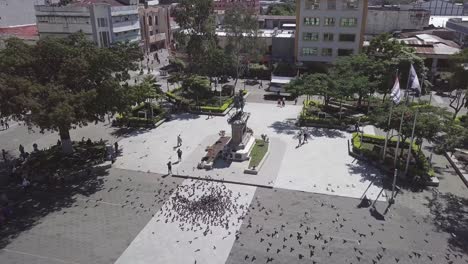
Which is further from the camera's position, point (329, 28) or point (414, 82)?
point (329, 28)

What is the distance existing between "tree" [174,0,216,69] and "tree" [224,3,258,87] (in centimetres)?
305

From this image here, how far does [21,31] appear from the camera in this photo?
6938cm

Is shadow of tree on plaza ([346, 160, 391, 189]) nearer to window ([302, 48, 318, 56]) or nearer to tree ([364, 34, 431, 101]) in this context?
tree ([364, 34, 431, 101])

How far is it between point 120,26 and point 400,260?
6279 centimetres

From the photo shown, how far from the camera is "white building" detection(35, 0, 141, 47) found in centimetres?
6469

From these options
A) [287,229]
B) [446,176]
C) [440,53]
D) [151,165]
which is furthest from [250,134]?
[440,53]

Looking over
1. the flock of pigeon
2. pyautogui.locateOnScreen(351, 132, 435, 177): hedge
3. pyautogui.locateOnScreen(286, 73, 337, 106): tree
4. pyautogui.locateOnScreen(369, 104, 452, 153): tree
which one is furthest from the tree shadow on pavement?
pyautogui.locateOnScreen(369, 104, 452, 153): tree

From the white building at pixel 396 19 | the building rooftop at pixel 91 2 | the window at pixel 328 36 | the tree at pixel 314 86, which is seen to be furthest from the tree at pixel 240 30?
the white building at pixel 396 19

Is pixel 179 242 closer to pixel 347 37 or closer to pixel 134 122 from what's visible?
pixel 134 122

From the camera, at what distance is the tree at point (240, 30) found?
166 feet

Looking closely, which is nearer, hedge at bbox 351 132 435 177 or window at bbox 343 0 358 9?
hedge at bbox 351 132 435 177

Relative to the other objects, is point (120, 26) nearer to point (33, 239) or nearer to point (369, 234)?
point (33, 239)

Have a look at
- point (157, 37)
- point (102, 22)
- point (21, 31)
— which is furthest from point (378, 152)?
point (21, 31)

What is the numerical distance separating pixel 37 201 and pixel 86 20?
157 feet
